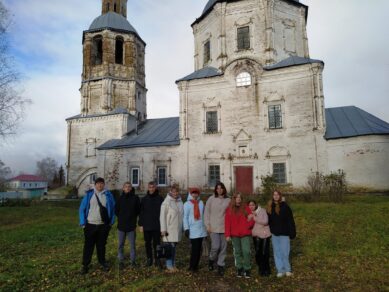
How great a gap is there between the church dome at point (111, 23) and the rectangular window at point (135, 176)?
46.3ft

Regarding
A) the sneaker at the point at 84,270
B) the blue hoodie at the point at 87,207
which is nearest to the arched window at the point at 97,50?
the blue hoodie at the point at 87,207

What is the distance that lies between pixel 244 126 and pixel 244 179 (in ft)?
11.9

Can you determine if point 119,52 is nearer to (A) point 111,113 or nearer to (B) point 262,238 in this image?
(A) point 111,113

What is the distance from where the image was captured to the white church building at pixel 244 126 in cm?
1775

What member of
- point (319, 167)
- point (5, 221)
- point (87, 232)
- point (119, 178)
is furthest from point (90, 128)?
point (87, 232)

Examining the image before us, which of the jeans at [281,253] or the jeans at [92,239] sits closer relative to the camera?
the jeans at [281,253]

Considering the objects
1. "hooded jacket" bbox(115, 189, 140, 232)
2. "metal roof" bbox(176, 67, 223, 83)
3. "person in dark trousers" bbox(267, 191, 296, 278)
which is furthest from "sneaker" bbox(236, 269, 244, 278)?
"metal roof" bbox(176, 67, 223, 83)

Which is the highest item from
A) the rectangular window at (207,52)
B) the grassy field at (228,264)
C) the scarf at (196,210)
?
the rectangular window at (207,52)

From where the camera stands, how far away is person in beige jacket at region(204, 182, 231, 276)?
582 cm

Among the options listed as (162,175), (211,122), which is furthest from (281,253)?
(162,175)

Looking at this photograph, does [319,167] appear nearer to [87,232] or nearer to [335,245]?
[335,245]

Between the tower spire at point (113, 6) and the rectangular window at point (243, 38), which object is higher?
the tower spire at point (113, 6)

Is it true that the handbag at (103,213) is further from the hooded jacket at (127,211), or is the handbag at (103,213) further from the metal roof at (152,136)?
the metal roof at (152,136)

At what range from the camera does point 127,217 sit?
635 cm
